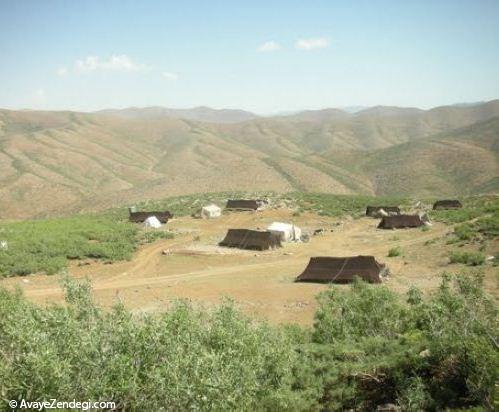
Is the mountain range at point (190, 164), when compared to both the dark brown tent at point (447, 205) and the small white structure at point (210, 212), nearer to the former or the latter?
the small white structure at point (210, 212)

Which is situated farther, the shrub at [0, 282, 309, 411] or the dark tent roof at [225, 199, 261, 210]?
the dark tent roof at [225, 199, 261, 210]

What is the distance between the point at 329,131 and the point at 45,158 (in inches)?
4033

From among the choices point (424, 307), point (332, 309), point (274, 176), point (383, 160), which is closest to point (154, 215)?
point (332, 309)

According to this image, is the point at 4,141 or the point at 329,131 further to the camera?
the point at 329,131

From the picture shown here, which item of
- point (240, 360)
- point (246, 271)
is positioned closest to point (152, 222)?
point (246, 271)

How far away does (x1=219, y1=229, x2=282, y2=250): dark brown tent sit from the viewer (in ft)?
103

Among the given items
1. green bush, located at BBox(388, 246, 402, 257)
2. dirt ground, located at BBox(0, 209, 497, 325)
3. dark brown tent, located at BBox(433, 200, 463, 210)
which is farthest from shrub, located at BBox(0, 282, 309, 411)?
dark brown tent, located at BBox(433, 200, 463, 210)

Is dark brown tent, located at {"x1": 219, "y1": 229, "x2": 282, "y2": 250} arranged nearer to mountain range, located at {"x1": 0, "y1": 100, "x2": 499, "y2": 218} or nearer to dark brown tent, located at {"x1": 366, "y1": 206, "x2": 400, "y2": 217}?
dark brown tent, located at {"x1": 366, "y1": 206, "x2": 400, "y2": 217}

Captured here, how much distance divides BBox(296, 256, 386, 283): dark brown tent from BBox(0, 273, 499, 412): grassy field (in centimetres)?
869

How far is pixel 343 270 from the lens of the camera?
2259 centimetres

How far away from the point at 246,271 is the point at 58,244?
42.2 ft

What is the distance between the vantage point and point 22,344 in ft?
26.0

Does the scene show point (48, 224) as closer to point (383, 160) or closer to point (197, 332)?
point (197, 332)

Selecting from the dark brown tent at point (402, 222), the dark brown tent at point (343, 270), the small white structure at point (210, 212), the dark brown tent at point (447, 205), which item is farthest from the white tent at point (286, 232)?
the dark brown tent at point (447, 205)
